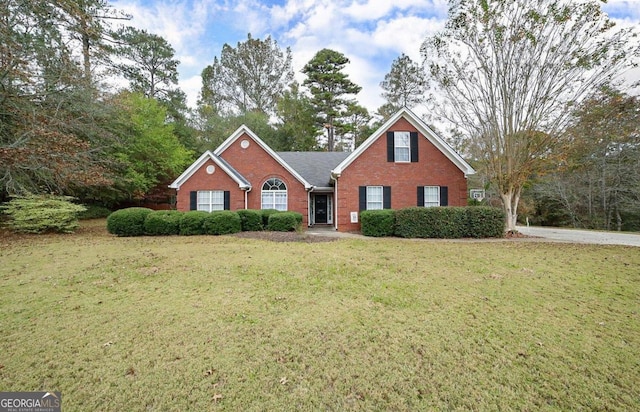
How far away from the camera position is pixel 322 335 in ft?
11.9

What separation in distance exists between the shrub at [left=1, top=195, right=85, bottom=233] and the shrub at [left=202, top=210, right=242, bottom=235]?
6907 millimetres

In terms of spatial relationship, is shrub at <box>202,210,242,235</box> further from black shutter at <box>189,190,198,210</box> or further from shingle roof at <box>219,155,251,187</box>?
black shutter at <box>189,190,198,210</box>

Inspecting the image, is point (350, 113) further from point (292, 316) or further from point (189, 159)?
point (292, 316)

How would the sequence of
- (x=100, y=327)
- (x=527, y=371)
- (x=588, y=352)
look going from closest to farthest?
(x=527, y=371)
(x=588, y=352)
(x=100, y=327)

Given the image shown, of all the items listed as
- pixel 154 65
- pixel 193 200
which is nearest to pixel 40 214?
pixel 193 200

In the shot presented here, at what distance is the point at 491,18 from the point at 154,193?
1075 inches

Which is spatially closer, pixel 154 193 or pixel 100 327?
pixel 100 327

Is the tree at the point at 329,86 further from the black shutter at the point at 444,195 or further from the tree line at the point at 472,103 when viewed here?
the black shutter at the point at 444,195

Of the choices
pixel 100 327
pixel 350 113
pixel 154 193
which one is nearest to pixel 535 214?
pixel 350 113

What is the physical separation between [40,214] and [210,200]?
737 cm

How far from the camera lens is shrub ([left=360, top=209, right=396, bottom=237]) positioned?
1293 cm

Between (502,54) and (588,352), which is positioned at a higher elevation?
(502,54)

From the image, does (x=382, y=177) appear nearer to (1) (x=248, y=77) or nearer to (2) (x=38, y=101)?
(2) (x=38, y=101)

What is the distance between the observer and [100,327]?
12.5ft
